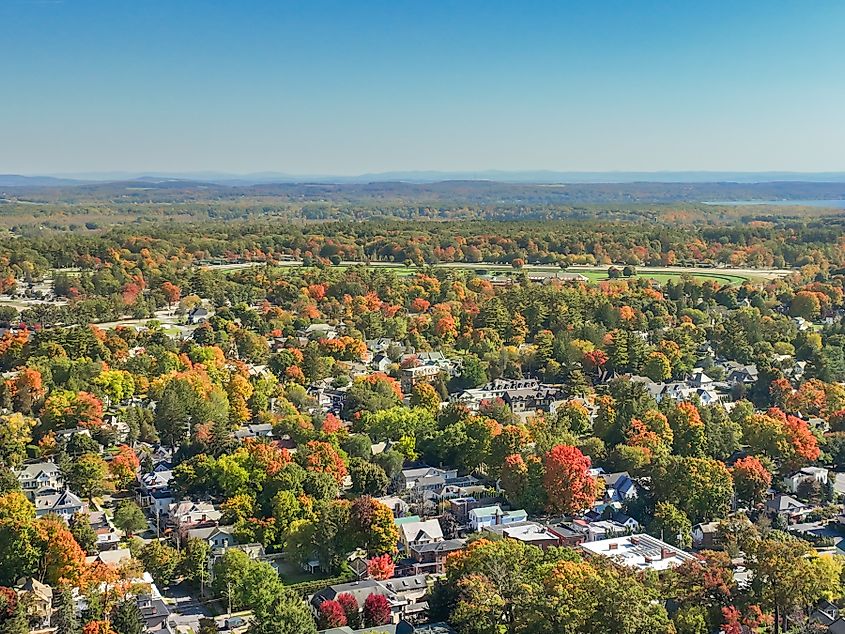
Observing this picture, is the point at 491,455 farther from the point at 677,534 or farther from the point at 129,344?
the point at 129,344

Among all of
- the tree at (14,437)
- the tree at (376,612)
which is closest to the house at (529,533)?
the tree at (376,612)

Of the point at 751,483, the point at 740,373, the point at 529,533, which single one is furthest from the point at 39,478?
the point at 740,373

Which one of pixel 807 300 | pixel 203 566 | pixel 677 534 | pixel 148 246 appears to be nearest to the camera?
pixel 203 566

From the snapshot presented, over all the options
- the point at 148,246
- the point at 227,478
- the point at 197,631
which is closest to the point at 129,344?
the point at 227,478

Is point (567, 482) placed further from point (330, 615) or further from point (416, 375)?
point (416, 375)

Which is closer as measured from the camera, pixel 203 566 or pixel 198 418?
pixel 203 566

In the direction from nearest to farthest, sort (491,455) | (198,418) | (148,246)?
(491,455) → (198,418) → (148,246)
